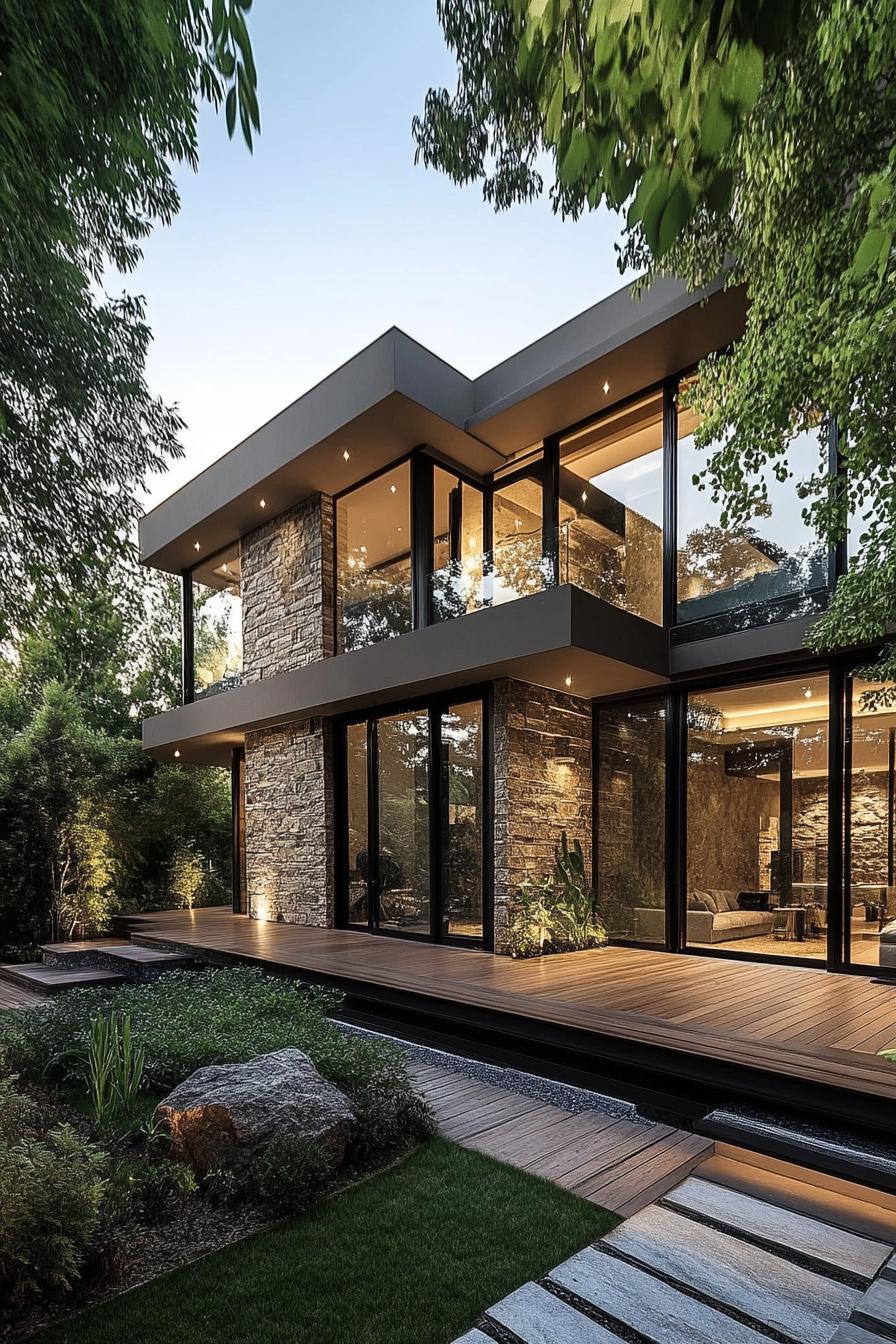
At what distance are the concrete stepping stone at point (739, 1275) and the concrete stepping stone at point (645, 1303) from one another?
8 cm

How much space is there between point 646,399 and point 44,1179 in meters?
8.24

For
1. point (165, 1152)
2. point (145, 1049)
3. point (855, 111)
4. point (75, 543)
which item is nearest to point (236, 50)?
point (855, 111)

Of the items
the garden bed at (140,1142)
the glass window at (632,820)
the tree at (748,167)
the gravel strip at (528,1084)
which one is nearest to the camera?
the tree at (748,167)

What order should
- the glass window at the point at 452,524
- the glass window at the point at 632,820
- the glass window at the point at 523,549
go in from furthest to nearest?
1. the glass window at the point at 452,524
2. the glass window at the point at 632,820
3. the glass window at the point at 523,549

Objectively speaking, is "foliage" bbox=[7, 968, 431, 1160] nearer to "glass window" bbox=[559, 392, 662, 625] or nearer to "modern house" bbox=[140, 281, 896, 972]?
"modern house" bbox=[140, 281, 896, 972]

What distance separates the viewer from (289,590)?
416 inches

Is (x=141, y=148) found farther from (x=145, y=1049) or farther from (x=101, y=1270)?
(x=145, y=1049)

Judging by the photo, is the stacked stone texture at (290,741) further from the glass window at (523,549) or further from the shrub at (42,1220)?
the shrub at (42,1220)

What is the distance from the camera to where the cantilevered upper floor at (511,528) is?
707cm

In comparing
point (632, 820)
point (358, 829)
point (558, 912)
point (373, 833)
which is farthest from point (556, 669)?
point (358, 829)

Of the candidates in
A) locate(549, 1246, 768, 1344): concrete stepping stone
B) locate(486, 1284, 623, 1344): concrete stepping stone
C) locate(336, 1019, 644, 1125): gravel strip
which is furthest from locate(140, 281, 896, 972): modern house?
locate(486, 1284, 623, 1344): concrete stepping stone

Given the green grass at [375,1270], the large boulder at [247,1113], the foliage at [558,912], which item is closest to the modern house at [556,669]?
the foliage at [558,912]

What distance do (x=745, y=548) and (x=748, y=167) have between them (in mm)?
3937

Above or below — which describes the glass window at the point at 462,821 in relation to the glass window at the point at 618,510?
below
